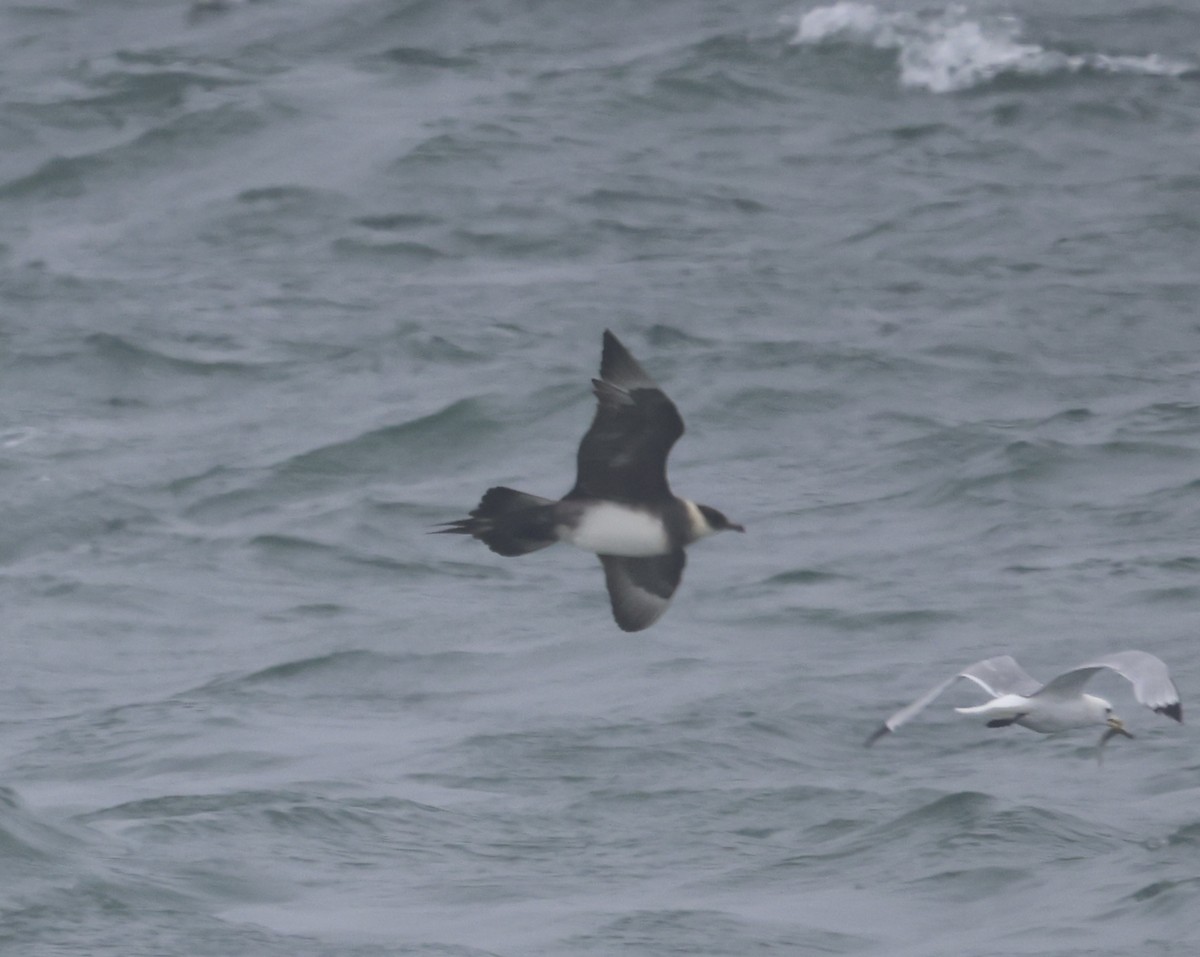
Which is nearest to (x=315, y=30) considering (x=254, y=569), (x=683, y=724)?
(x=254, y=569)

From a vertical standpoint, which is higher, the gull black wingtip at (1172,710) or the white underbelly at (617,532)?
the white underbelly at (617,532)

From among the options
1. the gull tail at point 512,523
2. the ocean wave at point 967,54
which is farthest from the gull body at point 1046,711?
the ocean wave at point 967,54

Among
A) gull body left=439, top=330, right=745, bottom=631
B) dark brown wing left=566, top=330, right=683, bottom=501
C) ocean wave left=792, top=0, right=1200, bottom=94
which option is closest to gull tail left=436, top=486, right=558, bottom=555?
gull body left=439, top=330, right=745, bottom=631

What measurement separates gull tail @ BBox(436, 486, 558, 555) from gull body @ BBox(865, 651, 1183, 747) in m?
1.68

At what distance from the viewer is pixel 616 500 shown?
29.9ft

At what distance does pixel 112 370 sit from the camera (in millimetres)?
19000

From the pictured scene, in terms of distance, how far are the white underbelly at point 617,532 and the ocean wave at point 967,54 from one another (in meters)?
15.1

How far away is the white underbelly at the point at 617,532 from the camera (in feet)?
29.5

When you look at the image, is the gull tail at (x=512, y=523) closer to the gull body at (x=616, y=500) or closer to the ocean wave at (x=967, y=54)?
the gull body at (x=616, y=500)

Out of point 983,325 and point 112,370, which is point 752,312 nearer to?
point 983,325

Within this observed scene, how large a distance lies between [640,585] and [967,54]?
1525 cm

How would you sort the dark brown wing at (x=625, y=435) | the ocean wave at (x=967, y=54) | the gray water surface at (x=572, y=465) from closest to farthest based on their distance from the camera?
the dark brown wing at (x=625, y=435) → the gray water surface at (x=572, y=465) → the ocean wave at (x=967, y=54)

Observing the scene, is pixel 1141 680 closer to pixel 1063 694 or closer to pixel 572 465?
pixel 1063 694

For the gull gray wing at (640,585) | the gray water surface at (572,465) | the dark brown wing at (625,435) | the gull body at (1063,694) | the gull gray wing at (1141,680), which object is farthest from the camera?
the gray water surface at (572,465)
